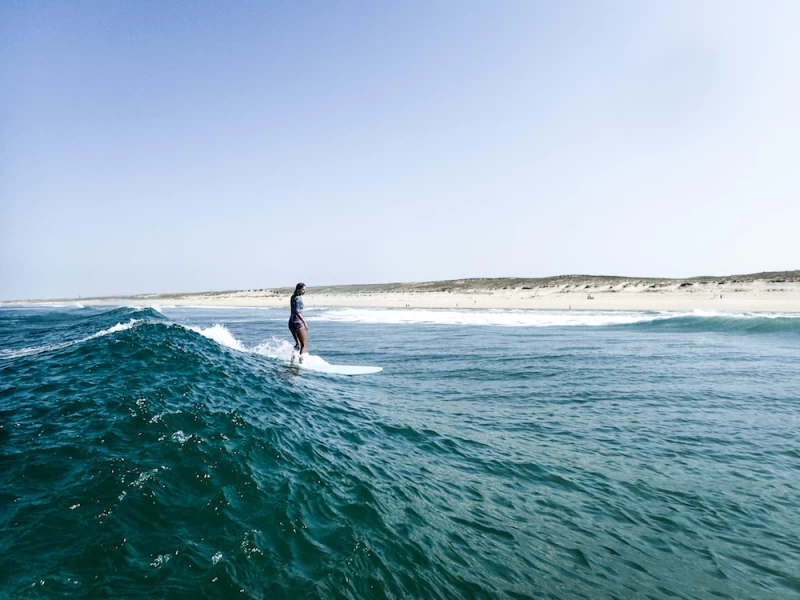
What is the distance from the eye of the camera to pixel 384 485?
5.90 m

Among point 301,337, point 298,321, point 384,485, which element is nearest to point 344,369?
point 301,337

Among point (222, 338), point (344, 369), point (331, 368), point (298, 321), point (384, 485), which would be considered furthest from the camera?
point (222, 338)

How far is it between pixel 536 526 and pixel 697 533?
1.90 meters

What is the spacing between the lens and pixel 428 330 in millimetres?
27094

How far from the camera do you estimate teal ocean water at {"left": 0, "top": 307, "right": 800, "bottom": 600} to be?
3.96 metres

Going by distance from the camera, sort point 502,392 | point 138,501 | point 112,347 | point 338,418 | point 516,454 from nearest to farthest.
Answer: point 138,501
point 516,454
point 338,418
point 502,392
point 112,347

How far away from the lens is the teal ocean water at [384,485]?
3.96 metres

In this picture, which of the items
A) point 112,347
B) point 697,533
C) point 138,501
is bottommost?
point 697,533

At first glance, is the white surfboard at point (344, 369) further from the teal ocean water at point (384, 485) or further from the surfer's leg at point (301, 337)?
the teal ocean water at point (384, 485)

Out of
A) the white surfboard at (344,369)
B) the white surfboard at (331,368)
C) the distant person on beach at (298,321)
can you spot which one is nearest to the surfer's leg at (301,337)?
the distant person on beach at (298,321)

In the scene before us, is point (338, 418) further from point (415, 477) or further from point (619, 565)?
point (619, 565)

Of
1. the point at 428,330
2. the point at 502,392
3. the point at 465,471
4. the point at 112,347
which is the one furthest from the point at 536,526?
the point at 428,330

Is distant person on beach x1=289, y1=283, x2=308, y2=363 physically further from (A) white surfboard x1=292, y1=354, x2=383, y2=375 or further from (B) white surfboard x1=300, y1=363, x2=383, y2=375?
(B) white surfboard x1=300, y1=363, x2=383, y2=375

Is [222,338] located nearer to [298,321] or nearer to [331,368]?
[298,321]
